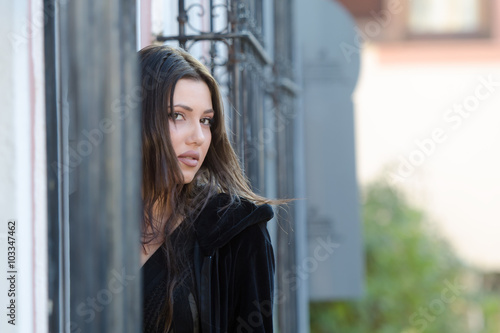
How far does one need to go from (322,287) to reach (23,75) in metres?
4.07

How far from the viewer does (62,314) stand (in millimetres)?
2189

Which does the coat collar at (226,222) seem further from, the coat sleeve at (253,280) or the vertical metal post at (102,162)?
the vertical metal post at (102,162)

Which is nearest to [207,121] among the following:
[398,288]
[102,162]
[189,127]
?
[189,127]

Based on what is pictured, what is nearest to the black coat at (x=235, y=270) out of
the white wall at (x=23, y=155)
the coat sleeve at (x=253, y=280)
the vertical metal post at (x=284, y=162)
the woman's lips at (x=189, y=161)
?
the coat sleeve at (x=253, y=280)

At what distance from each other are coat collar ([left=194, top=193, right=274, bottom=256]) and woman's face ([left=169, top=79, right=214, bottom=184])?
16cm

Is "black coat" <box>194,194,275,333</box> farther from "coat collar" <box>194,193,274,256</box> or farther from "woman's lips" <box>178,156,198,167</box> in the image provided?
"woman's lips" <box>178,156,198,167</box>

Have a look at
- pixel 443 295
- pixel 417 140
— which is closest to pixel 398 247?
pixel 443 295

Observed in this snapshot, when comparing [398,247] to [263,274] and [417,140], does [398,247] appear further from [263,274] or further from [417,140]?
[263,274]

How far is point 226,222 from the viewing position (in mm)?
2307

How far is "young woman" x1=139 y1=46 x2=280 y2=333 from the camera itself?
2.27 m

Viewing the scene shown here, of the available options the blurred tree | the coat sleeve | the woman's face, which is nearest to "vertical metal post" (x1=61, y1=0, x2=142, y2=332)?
the coat sleeve

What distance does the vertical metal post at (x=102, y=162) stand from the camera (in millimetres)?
1348

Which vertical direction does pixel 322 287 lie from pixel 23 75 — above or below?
below

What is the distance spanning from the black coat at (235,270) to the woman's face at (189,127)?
219mm
